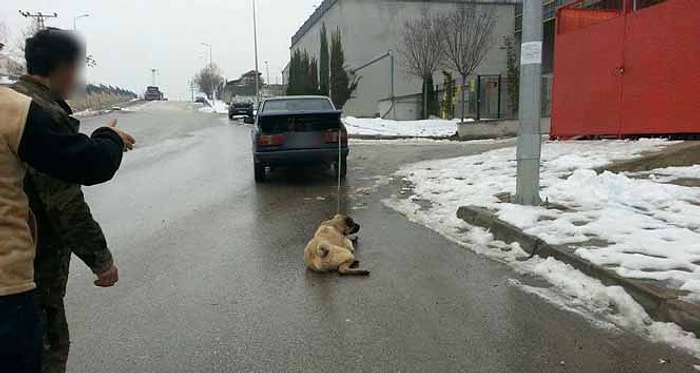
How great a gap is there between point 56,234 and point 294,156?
8.89 meters

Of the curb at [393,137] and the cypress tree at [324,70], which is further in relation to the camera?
the cypress tree at [324,70]

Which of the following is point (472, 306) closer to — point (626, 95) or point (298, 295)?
point (298, 295)

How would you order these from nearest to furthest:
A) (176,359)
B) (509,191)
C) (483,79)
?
1. (176,359)
2. (509,191)
3. (483,79)

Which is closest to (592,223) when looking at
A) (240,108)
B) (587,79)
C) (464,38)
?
(587,79)

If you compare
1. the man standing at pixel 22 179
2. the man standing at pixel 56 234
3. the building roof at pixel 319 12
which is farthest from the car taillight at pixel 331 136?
the building roof at pixel 319 12

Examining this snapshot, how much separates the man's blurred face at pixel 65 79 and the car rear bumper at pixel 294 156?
29.2ft

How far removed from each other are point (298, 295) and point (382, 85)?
35.3 m

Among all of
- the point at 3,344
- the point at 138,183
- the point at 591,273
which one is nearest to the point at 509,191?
the point at 591,273

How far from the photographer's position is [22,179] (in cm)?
200

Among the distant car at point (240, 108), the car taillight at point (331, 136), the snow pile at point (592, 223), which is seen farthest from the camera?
the distant car at point (240, 108)

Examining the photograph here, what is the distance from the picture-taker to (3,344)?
189 cm

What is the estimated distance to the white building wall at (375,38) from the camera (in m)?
39.2

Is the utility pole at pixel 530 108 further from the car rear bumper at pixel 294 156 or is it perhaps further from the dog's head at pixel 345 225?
the car rear bumper at pixel 294 156

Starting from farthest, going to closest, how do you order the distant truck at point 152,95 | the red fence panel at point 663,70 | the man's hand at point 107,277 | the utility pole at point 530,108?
the distant truck at point 152,95 < the red fence panel at point 663,70 < the utility pole at point 530,108 < the man's hand at point 107,277
